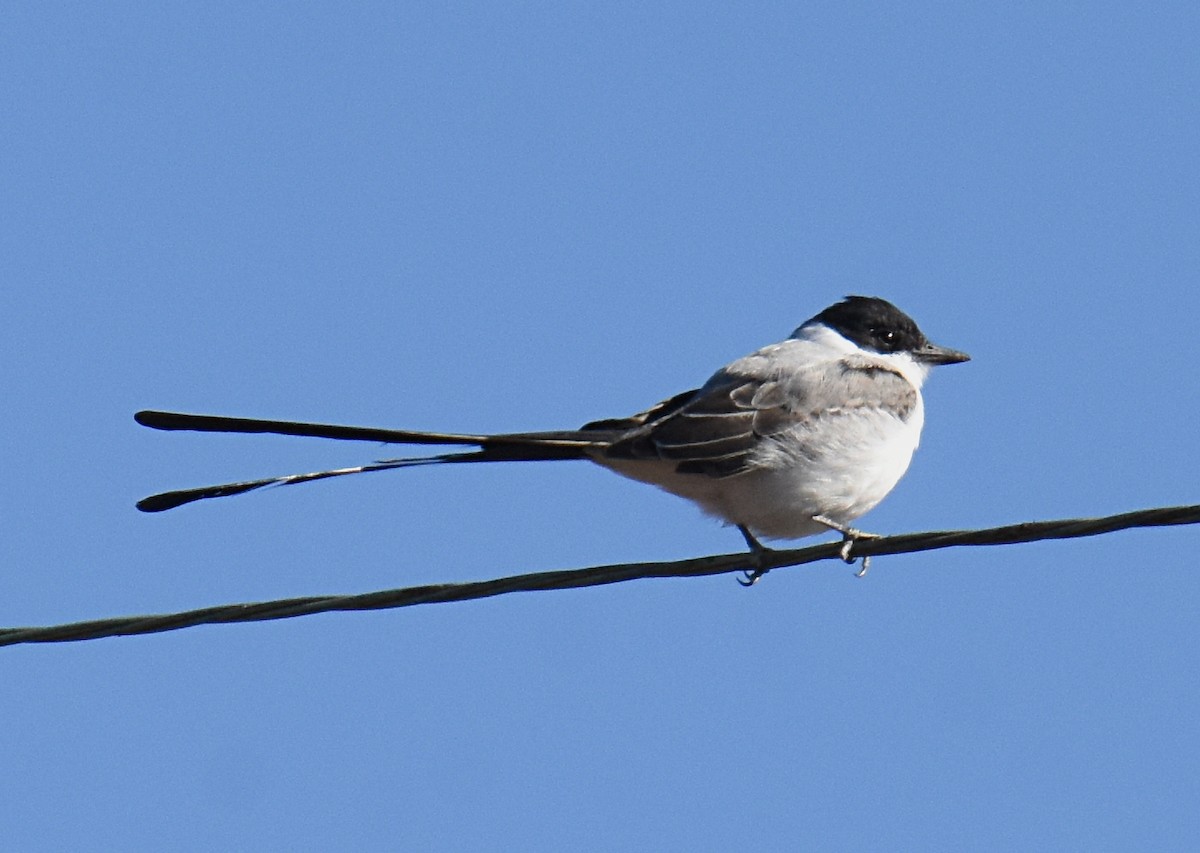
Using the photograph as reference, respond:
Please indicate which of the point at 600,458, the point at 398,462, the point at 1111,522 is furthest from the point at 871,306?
the point at 1111,522

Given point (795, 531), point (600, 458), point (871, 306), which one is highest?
point (871, 306)

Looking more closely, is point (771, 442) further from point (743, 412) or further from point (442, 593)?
point (442, 593)

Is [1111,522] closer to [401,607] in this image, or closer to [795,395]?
[401,607]

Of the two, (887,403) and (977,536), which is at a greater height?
(887,403)

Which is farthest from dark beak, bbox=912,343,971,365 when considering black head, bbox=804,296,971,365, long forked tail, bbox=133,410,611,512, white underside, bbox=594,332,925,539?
long forked tail, bbox=133,410,611,512

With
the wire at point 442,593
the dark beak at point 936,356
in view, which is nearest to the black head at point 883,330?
the dark beak at point 936,356

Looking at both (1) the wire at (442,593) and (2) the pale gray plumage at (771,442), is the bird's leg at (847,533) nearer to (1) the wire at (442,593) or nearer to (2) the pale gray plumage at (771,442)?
(2) the pale gray plumage at (771,442)

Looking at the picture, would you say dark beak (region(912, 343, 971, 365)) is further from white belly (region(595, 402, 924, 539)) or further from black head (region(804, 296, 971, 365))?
white belly (region(595, 402, 924, 539))

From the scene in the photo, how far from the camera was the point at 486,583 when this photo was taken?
15.1ft

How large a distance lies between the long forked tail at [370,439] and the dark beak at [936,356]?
2362 millimetres

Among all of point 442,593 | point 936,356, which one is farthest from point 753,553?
point 936,356

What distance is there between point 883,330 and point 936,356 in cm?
30

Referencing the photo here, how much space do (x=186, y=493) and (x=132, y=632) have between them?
0.87 metres

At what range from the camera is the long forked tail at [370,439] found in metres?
5.00
